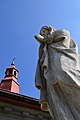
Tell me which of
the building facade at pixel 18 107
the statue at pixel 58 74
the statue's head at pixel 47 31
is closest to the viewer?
the statue at pixel 58 74

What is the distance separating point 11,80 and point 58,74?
935 inches

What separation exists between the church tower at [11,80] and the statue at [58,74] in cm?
2165

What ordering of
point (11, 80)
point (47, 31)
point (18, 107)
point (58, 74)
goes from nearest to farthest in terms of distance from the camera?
1. point (58, 74)
2. point (47, 31)
3. point (18, 107)
4. point (11, 80)

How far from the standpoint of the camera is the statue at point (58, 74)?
125 inches

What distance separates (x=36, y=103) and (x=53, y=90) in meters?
8.34

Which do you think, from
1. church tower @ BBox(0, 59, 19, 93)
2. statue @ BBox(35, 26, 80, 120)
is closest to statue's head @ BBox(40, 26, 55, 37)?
statue @ BBox(35, 26, 80, 120)

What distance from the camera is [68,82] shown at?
3158 millimetres

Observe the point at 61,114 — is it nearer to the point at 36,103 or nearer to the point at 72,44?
the point at 72,44

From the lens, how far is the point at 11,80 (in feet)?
88.0

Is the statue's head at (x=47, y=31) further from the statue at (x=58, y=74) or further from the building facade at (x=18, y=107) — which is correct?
the building facade at (x=18, y=107)

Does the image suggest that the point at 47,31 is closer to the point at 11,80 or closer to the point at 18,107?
the point at 18,107

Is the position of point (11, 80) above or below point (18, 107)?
above

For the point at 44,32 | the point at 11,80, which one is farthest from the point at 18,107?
the point at 11,80

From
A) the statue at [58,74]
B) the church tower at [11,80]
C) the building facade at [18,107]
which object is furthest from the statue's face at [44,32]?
the church tower at [11,80]
